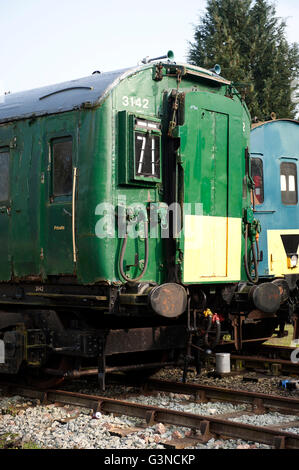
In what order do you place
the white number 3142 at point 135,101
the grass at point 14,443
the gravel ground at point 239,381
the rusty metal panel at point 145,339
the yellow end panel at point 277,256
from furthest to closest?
the yellow end panel at point 277,256 → the gravel ground at point 239,381 → the rusty metal panel at point 145,339 → the white number 3142 at point 135,101 → the grass at point 14,443

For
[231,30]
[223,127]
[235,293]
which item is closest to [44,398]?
[235,293]

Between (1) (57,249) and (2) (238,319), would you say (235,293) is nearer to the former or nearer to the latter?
(2) (238,319)

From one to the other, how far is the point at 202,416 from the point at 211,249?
91.6 inches

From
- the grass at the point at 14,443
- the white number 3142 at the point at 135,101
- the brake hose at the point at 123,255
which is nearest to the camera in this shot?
the grass at the point at 14,443

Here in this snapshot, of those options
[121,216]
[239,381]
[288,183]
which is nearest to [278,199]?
[288,183]

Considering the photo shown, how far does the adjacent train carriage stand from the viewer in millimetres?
11391

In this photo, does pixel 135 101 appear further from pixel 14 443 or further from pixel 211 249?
pixel 14 443

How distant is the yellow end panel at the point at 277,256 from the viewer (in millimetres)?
11335

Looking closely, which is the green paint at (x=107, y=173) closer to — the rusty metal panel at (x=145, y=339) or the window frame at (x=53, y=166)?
the window frame at (x=53, y=166)

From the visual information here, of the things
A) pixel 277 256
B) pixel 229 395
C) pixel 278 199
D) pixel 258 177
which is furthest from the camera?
pixel 278 199

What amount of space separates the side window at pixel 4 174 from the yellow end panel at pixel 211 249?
241cm

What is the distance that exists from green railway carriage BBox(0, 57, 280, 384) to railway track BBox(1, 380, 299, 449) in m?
0.47

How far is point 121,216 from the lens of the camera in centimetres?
802

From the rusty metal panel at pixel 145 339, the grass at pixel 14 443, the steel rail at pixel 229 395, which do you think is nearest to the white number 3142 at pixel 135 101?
the rusty metal panel at pixel 145 339
